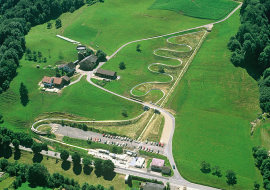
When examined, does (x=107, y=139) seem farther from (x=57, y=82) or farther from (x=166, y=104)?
(x=57, y=82)

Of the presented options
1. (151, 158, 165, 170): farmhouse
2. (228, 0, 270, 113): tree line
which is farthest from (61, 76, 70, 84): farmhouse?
(228, 0, 270, 113): tree line

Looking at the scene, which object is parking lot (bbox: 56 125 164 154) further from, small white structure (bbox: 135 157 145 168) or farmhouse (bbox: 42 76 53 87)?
farmhouse (bbox: 42 76 53 87)

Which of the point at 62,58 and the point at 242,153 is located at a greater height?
the point at 62,58

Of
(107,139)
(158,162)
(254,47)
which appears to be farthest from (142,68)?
(158,162)

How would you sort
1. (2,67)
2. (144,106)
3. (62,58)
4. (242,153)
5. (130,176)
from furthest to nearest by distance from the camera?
(62,58)
(2,67)
(144,106)
(242,153)
(130,176)

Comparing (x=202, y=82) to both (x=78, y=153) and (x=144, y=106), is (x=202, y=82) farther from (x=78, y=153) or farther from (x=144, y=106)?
(x=78, y=153)

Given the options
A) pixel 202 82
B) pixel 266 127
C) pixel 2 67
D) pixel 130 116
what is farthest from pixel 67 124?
pixel 266 127
